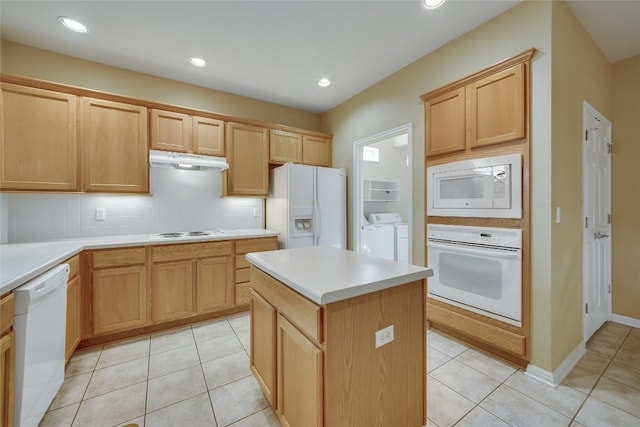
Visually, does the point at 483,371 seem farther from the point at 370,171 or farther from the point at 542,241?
the point at 370,171

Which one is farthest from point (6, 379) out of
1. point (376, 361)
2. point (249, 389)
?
point (376, 361)

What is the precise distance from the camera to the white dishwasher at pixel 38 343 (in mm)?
1269

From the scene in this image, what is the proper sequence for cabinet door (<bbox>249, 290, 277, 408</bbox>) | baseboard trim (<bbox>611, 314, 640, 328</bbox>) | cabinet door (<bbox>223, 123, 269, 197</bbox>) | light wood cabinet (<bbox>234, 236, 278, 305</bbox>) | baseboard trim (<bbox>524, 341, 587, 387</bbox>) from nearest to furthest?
cabinet door (<bbox>249, 290, 277, 408</bbox>), baseboard trim (<bbox>524, 341, 587, 387</bbox>), baseboard trim (<bbox>611, 314, 640, 328</bbox>), light wood cabinet (<bbox>234, 236, 278, 305</bbox>), cabinet door (<bbox>223, 123, 269, 197</bbox>)

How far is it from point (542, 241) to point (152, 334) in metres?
3.59

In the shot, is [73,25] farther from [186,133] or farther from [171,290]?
[171,290]

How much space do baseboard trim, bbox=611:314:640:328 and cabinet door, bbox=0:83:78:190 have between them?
5801 mm

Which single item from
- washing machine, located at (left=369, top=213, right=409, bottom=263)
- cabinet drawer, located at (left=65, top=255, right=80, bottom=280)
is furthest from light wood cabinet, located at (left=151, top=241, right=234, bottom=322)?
washing machine, located at (left=369, top=213, right=409, bottom=263)

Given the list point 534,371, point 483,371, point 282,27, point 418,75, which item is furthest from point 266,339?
point 418,75

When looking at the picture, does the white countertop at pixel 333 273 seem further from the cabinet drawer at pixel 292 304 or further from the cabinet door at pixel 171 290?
the cabinet door at pixel 171 290

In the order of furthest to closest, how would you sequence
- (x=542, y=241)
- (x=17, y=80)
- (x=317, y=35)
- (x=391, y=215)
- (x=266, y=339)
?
(x=391, y=215), (x=317, y=35), (x=17, y=80), (x=542, y=241), (x=266, y=339)

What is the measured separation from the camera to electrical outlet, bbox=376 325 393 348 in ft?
3.81

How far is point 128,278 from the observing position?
2.45 meters

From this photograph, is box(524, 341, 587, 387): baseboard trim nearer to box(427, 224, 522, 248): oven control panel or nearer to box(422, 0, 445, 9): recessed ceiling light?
box(427, 224, 522, 248): oven control panel

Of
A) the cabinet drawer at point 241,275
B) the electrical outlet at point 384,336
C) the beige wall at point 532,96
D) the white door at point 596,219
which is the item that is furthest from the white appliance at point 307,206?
the white door at point 596,219
